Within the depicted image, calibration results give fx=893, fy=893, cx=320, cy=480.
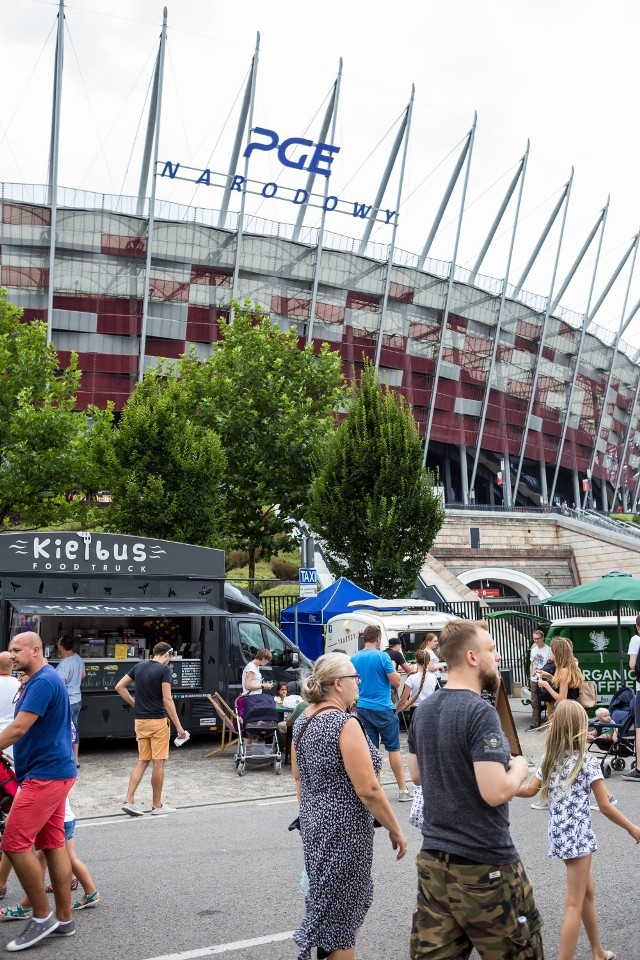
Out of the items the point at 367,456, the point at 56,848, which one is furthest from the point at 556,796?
the point at 367,456

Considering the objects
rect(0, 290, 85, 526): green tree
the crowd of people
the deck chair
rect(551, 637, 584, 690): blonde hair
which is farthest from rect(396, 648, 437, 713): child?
rect(0, 290, 85, 526): green tree

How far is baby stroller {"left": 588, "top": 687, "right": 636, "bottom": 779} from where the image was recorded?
36.2ft

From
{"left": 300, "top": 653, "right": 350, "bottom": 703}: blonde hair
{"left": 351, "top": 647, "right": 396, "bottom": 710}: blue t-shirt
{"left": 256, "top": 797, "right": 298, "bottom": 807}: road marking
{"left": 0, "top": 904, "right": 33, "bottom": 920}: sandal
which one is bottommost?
{"left": 256, "top": 797, "right": 298, "bottom": 807}: road marking

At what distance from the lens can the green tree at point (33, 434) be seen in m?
22.9

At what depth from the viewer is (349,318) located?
5131 centimetres

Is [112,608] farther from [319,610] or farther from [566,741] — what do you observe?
[566,741]

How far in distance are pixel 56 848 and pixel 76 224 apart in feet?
139

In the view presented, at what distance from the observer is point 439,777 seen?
348cm

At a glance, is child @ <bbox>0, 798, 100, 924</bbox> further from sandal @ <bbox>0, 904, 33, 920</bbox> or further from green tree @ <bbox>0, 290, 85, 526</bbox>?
green tree @ <bbox>0, 290, 85, 526</bbox>

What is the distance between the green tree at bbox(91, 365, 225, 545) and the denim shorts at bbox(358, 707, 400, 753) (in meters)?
12.5

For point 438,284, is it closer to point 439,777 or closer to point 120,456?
point 120,456

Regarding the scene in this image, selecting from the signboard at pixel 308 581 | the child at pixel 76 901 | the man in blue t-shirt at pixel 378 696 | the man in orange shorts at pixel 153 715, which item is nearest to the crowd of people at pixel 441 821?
the child at pixel 76 901

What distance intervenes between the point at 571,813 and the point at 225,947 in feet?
6.81

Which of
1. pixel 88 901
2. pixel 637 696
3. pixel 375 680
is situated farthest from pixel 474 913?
pixel 637 696
